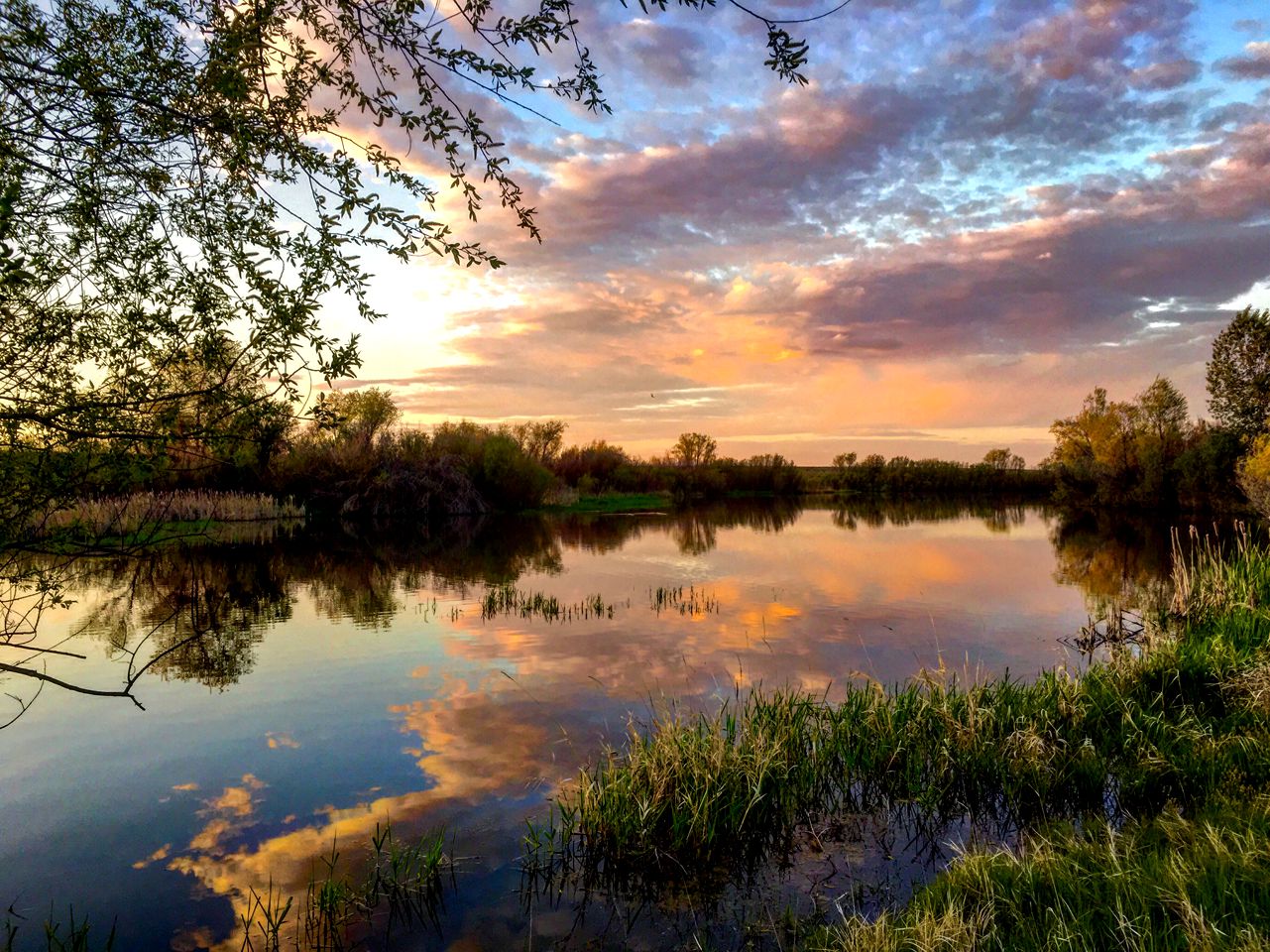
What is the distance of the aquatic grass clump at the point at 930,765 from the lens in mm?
7059

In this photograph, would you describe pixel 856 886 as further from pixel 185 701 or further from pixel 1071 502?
pixel 1071 502

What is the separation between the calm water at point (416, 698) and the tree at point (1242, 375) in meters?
31.0

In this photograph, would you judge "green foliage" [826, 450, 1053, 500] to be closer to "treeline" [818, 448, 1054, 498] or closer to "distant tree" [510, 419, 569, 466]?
"treeline" [818, 448, 1054, 498]

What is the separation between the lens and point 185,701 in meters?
12.4

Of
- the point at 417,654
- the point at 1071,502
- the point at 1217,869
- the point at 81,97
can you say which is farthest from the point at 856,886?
the point at 1071,502

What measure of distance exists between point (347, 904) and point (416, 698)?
20.6 feet

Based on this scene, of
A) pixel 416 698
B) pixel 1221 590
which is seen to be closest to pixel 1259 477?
pixel 1221 590

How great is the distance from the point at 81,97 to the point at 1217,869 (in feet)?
29.4

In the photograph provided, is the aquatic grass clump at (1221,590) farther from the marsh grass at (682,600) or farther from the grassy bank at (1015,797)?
the marsh grass at (682,600)

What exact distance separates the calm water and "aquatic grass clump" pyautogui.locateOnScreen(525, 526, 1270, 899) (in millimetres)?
629

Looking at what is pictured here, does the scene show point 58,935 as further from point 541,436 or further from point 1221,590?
point 541,436

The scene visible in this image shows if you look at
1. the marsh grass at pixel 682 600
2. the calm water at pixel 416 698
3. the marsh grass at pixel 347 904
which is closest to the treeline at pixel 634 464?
the calm water at pixel 416 698

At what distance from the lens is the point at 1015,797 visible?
7.87 m

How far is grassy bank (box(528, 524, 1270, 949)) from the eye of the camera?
477cm
